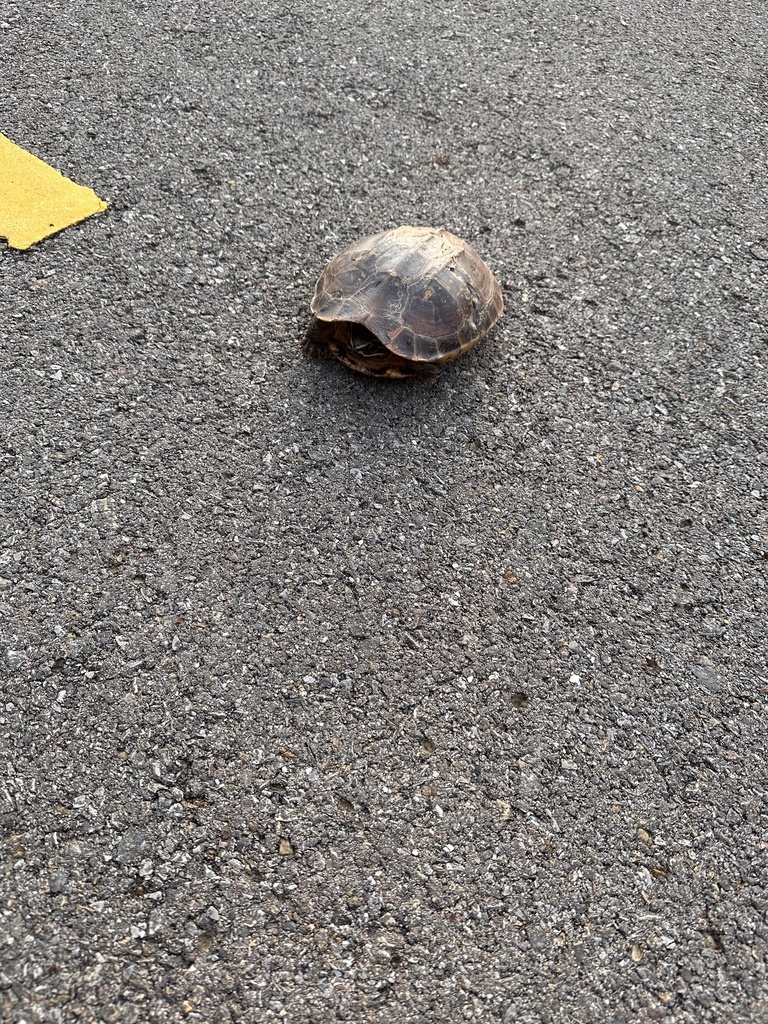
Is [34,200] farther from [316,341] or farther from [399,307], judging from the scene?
[399,307]

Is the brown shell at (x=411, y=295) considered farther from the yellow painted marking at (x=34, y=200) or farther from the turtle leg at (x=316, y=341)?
the yellow painted marking at (x=34, y=200)

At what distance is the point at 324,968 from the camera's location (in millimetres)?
2199

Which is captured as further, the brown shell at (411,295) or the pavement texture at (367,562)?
the brown shell at (411,295)

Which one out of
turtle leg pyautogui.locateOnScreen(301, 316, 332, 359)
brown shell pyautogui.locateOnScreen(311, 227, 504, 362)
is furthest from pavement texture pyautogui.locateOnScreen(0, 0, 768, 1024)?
brown shell pyautogui.locateOnScreen(311, 227, 504, 362)

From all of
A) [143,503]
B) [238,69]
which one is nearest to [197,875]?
[143,503]

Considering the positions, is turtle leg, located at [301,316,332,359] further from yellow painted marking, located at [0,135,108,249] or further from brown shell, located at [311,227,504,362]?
yellow painted marking, located at [0,135,108,249]

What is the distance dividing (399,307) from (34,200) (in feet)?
6.17

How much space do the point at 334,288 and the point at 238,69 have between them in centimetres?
208

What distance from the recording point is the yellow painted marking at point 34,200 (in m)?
3.72

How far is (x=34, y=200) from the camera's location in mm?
3838

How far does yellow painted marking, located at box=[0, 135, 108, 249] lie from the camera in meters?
3.72

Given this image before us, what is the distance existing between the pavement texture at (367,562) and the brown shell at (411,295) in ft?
0.78


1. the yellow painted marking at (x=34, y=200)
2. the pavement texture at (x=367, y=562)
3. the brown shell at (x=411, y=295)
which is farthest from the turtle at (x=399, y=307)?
the yellow painted marking at (x=34, y=200)

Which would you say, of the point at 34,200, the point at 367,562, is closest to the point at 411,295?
the point at 367,562
